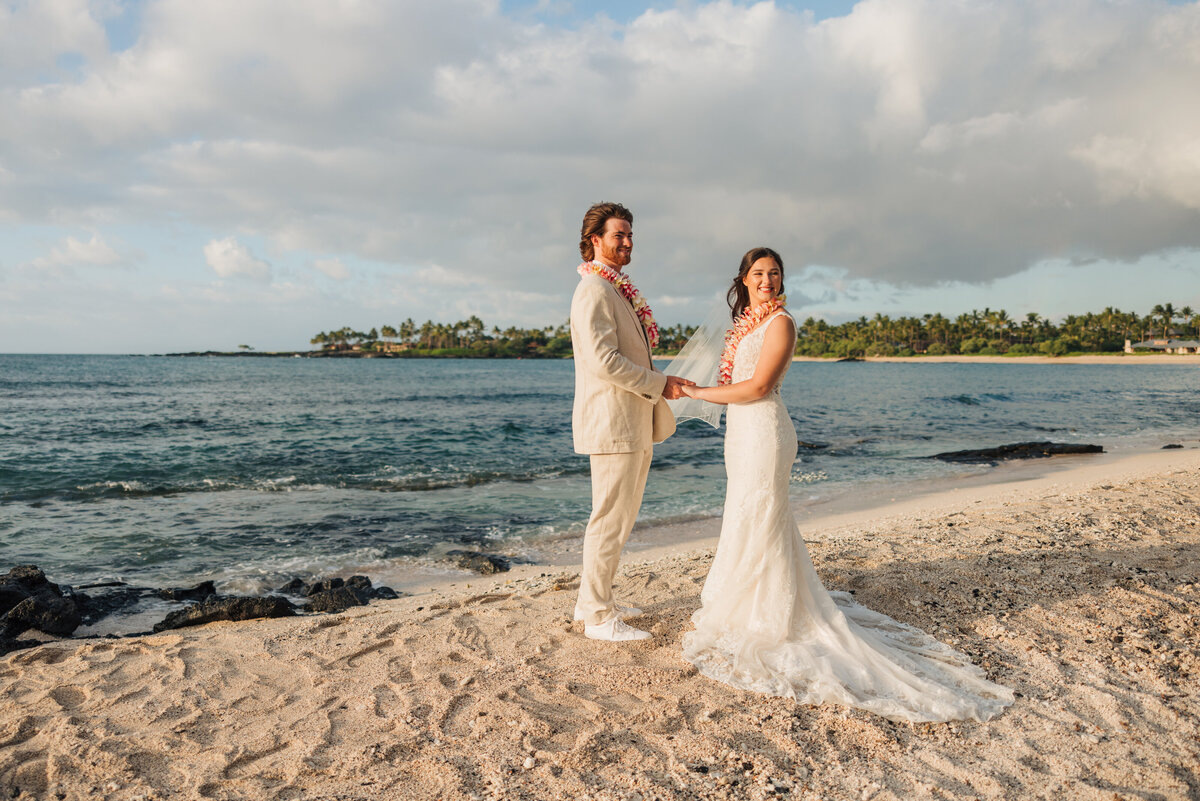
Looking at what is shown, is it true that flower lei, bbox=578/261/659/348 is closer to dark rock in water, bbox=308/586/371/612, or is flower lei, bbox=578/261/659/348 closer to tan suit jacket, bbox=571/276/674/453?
tan suit jacket, bbox=571/276/674/453

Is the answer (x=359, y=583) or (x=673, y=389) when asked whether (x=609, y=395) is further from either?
(x=359, y=583)

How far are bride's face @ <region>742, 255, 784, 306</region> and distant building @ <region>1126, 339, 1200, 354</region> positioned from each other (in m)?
128

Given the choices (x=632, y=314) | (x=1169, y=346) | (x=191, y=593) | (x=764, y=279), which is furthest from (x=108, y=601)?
(x=1169, y=346)

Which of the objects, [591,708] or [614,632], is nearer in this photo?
[591,708]

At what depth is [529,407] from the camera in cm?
3444

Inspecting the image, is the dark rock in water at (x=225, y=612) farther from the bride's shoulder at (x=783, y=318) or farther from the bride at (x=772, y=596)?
the bride's shoulder at (x=783, y=318)

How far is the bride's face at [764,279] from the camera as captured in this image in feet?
14.3

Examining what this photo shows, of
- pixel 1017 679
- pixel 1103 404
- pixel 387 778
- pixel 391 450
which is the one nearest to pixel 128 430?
pixel 391 450

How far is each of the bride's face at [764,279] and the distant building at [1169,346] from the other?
421 ft

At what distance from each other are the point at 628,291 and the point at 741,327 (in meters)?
0.81

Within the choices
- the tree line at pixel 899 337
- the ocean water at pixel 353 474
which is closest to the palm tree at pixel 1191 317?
the tree line at pixel 899 337

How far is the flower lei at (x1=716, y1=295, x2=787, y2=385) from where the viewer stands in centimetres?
439

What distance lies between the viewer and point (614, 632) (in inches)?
182

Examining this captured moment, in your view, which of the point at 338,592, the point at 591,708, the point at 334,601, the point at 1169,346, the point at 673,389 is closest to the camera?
the point at 591,708
